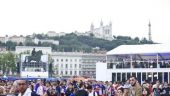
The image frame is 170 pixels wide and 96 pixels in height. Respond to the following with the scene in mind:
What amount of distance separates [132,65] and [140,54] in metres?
5.20

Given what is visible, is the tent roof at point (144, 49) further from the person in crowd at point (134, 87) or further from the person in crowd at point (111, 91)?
the person in crowd at point (134, 87)

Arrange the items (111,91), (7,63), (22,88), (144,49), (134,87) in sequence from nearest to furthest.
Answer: (22,88) < (134,87) < (111,91) < (144,49) < (7,63)

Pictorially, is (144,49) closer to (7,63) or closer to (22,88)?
(22,88)

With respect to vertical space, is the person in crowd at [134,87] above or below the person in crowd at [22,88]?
below

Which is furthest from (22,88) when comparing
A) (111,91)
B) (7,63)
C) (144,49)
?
(7,63)

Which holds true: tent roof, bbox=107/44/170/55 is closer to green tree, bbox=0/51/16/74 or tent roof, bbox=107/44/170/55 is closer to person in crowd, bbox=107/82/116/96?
person in crowd, bbox=107/82/116/96

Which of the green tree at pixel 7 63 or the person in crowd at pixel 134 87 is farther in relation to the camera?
the green tree at pixel 7 63

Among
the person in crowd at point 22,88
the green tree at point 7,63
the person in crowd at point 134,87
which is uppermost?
the person in crowd at point 22,88

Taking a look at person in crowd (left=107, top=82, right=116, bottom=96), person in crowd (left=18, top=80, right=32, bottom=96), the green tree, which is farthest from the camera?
the green tree

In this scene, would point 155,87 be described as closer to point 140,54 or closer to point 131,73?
point 131,73

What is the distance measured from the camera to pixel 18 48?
651ft

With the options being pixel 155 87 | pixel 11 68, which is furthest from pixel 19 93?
pixel 11 68

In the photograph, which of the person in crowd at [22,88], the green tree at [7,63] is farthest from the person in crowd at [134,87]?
the green tree at [7,63]

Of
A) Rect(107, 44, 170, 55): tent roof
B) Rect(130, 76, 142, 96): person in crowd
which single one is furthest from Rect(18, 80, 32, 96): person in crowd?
Rect(107, 44, 170, 55): tent roof
